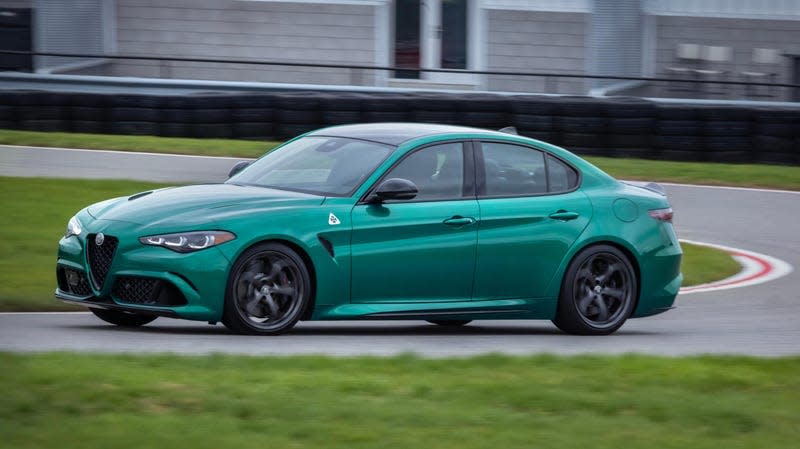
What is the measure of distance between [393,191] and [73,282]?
2127 mm

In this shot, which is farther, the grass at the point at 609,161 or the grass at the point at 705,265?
the grass at the point at 609,161

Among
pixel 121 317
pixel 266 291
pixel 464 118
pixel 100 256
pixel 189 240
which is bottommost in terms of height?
pixel 121 317

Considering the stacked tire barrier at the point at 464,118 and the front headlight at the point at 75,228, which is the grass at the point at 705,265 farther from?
the front headlight at the point at 75,228

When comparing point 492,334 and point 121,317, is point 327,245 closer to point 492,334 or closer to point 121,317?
point 121,317

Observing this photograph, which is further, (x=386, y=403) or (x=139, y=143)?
(x=139, y=143)

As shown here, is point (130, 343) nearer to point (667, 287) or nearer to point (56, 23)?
point (667, 287)

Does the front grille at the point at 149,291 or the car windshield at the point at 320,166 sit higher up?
the car windshield at the point at 320,166

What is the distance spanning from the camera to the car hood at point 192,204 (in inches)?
339

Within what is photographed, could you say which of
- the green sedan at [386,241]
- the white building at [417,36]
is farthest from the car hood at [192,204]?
the white building at [417,36]

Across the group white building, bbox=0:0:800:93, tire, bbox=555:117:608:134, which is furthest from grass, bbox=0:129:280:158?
white building, bbox=0:0:800:93

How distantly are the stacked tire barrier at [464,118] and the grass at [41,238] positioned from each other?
4.64 m

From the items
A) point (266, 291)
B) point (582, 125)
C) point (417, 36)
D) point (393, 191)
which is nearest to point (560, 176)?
point (393, 191)

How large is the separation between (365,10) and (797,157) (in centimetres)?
1113

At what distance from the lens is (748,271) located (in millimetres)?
13711
